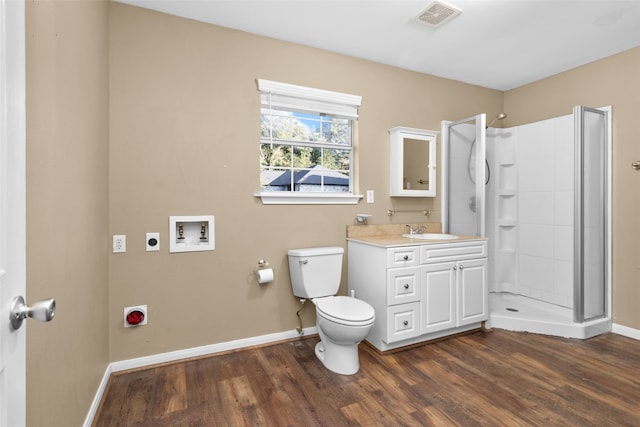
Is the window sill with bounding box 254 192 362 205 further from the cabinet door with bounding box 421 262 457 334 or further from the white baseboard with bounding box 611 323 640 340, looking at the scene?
the white baseboard with bounding box 611 323 640 340

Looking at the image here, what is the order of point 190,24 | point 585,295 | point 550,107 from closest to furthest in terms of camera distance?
point 190,24
point 585,295
point 550,107

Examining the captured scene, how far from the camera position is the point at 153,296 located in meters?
2.28

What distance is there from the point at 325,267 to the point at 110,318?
1528 millimetres

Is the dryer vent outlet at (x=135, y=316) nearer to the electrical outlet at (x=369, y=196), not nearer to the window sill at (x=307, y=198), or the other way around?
the window sill at (x=307, y=198)

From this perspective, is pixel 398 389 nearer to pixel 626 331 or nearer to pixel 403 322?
pixel 403 322

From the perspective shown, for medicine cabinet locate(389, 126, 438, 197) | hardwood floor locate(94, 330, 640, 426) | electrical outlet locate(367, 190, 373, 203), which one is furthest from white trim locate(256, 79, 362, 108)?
hardwood floor locate(94, 330, 640, 426)

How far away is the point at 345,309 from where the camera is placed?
7.42 ft

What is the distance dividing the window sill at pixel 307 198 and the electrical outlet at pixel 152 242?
2.51ft

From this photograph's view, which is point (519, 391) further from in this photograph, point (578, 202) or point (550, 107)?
point (550, 107)

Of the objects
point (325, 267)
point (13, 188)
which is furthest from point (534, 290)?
point (13, 188)

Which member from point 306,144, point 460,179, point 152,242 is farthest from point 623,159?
point 152,242

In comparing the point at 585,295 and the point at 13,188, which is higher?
the point at 13,188

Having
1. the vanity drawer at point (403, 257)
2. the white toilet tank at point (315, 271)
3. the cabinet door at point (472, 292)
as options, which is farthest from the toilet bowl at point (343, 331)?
the cabinet door at point (472, 292)

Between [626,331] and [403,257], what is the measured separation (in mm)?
2137
